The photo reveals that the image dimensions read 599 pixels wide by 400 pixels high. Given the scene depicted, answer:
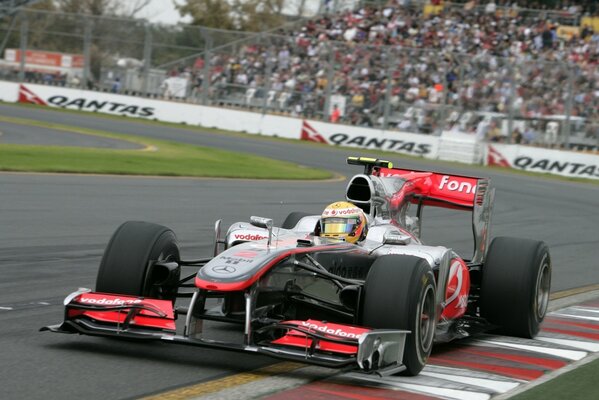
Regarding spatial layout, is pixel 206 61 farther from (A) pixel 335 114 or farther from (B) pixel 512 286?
(B) pixel 512 286

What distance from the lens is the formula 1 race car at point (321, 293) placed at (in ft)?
22.5

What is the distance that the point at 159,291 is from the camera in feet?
25.8

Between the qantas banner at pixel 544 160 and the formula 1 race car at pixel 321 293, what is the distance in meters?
26.0

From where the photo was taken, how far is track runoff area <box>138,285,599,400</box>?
21.4 feet

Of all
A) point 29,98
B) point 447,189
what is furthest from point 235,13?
point 447,189

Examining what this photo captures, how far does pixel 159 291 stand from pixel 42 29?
1404 inches

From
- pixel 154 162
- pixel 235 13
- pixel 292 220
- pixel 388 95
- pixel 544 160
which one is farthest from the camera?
pixel 235 13

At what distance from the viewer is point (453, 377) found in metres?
7.35

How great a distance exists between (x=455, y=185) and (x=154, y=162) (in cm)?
1561

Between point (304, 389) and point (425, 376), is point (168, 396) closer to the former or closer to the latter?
point (304, 389)

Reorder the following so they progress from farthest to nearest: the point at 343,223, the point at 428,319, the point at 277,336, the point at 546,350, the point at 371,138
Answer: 1. the point at 371,138
2. the point at 546,350
3. the point at 343,223
4. the point at 428,319
5. the point at 277,336

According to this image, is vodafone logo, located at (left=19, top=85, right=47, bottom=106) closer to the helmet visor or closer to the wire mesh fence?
the wire mesh fence

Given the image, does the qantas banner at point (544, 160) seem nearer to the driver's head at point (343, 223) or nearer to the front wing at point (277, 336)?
the driver's head at point (343, 223)

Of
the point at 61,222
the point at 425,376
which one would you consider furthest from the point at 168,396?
the point at 61,222
